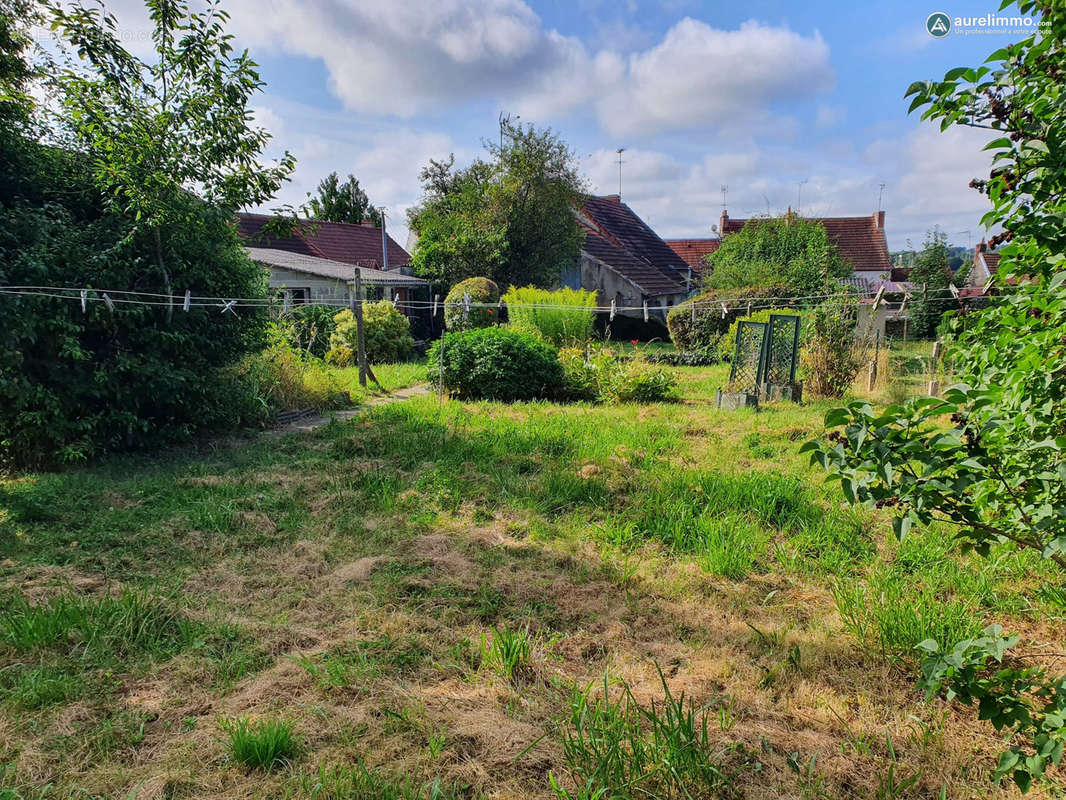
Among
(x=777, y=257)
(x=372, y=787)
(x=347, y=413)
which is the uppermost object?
(x=777, y=257)

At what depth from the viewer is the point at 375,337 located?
14914 mm

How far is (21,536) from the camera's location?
4.53 metres

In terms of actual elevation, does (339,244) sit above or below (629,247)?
below

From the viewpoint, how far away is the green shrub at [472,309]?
1630cm

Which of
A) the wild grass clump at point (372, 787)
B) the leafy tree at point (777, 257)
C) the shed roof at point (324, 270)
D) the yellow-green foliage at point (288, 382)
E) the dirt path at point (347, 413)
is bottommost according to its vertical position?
the wild grass clump at point (372, 787)

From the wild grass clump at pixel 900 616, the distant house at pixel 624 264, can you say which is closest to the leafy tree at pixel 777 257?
the distant house at pixel 624 264

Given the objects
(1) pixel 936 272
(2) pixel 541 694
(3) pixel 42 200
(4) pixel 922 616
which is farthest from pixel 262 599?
(1) pixel 936 272

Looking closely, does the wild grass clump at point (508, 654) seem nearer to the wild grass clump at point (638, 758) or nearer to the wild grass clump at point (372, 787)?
the wild grass clump at point (638, 758)

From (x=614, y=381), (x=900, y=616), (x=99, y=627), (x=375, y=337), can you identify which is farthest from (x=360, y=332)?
(x=900, y=616)

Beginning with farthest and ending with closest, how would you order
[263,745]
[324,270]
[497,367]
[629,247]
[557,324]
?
1. [629,247]
2. [324,270]
3. [557,324]
4. [497,367]
5. [263,745]

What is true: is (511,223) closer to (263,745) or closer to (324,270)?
(324,270)

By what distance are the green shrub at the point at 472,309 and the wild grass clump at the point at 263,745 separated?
13.1 metres

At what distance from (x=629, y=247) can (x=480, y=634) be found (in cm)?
2668

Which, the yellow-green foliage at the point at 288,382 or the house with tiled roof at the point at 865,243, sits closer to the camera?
the yellow-green foliage at the point at 288,382
